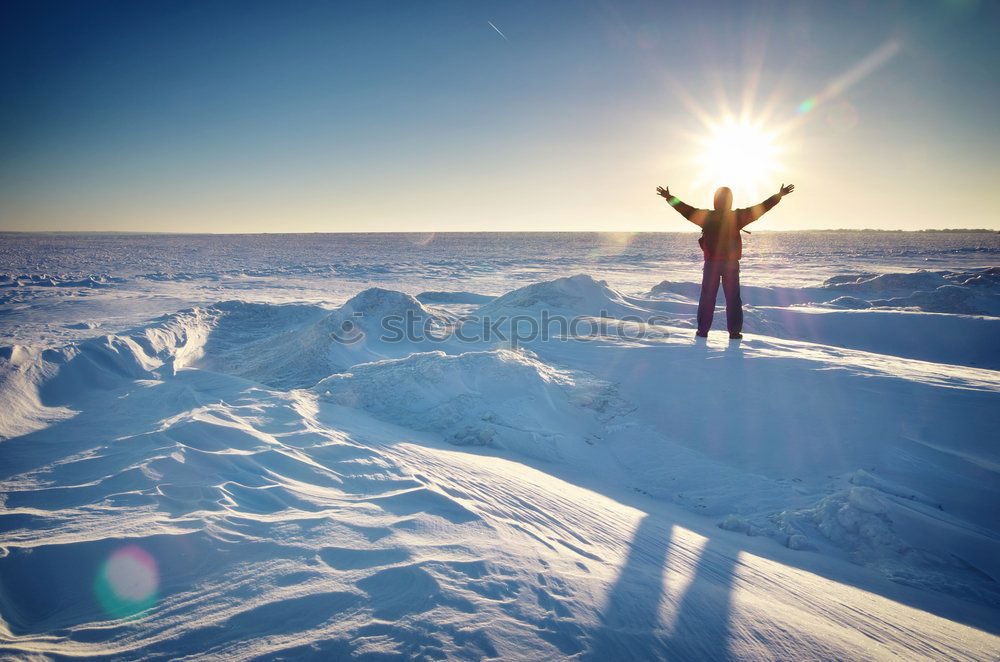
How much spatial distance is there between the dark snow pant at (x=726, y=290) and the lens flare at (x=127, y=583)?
5.64m

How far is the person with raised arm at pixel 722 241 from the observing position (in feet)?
18.5

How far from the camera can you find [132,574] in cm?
172

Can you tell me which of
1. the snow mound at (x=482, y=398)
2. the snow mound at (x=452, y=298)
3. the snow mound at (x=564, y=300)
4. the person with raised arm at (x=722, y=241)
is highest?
the person with raised arm at (x=722, y=241)

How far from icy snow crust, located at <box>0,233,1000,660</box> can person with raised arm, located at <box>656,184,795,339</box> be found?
0.49 metres

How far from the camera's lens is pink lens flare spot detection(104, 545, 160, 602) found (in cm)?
164

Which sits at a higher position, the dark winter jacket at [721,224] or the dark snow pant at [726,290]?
the dark winter jacket at [721,224]

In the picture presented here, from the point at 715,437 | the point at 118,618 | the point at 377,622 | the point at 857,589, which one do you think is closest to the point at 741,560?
the point at 857,589

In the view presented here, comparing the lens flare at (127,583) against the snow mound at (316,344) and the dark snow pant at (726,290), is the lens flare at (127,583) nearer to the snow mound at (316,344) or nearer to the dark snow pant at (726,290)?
the snow mound at (316,344)

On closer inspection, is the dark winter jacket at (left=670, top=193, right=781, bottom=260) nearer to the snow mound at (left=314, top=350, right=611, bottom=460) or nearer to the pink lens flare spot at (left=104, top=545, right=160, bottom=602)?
the snow mound at (left=314, top=350, right=611, bottom=460)

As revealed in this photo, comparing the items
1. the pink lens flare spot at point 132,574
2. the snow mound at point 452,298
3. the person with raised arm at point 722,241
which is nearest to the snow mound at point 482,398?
the person with raised arm at point 722,241

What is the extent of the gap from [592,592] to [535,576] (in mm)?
222

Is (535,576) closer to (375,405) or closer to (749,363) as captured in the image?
(375,405)

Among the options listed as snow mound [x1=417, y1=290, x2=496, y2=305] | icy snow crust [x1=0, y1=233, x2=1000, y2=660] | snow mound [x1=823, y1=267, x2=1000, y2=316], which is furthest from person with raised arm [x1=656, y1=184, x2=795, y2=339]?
snow mound [x1=417, y1=290, x2=496, y2=305]

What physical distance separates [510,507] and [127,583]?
1.65 m
